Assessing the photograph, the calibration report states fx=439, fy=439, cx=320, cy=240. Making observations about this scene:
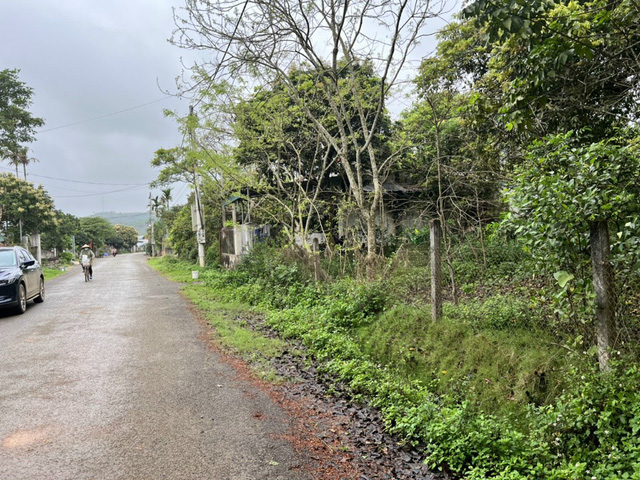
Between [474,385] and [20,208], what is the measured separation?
32.6m

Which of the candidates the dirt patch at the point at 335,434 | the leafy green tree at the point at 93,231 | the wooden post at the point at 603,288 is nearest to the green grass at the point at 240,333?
the dirt patch at the point at 335,434

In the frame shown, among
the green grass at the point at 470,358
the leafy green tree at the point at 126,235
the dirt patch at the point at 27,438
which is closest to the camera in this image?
the dirt patch at the point at 27,438

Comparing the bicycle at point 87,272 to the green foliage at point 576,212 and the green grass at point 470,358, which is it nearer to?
the green grass at point 470,358

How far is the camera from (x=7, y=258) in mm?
10656

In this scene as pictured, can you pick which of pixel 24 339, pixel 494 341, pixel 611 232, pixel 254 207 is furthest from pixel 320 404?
pixel 254 207

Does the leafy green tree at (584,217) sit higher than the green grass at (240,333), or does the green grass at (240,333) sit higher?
the leafy green tree at (584,217)

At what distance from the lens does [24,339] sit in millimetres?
7680

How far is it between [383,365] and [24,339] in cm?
626

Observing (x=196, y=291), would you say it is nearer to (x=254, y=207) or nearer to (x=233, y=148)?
(x=254, y=207)

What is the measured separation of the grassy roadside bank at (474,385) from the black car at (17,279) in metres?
5.15

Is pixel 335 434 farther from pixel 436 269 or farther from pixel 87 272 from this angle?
pixel 87 272

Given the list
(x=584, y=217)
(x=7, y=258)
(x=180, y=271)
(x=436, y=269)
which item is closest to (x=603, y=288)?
(x=584, y=217)

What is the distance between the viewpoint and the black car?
9.76 metres

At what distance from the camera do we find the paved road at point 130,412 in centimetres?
346
